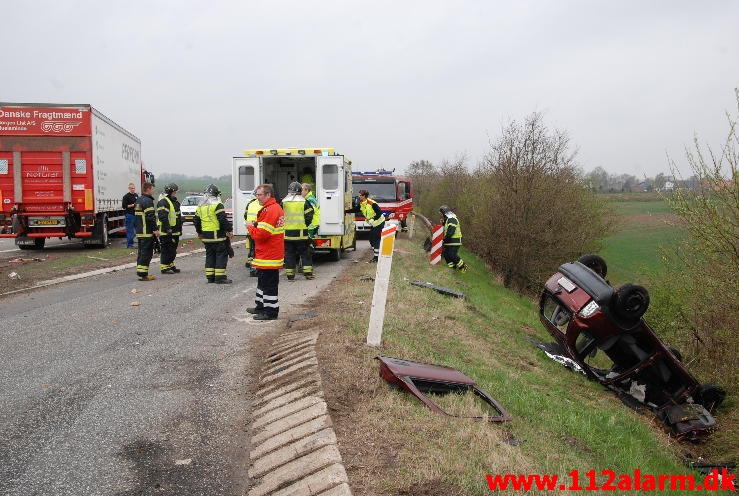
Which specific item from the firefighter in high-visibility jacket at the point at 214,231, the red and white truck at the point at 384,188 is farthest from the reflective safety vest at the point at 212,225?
the red and white truck at the point at 384,188

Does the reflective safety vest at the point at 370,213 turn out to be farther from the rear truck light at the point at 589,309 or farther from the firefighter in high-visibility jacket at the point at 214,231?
the rear truck light at the point at 589,309

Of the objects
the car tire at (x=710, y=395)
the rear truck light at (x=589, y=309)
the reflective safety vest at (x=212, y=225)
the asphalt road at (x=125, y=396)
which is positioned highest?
the reflective safety vest at (x=212, y=225)

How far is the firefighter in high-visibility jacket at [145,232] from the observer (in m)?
11.3

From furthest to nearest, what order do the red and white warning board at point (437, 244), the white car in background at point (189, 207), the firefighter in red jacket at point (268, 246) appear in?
1. the white car in background at point (189, 207)
2. the red and white warning board at point (437, 244)
3. the firefighter in red jacket at point (268, 246)

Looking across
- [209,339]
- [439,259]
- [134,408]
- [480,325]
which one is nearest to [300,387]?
[134,408]

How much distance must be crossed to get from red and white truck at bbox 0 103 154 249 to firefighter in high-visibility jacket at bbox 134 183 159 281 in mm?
6147

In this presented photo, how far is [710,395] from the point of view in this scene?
6984 millimetres

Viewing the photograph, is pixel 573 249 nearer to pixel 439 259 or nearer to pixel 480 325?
pixel 439 259

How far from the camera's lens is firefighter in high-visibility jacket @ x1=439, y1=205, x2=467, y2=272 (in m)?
15.1

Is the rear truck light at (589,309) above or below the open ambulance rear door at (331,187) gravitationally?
below

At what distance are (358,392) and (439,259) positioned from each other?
11.5 metres

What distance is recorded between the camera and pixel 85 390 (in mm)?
5000

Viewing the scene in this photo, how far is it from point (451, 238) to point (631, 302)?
Answer: 9.32 metres

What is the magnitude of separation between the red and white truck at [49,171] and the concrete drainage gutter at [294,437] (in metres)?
13.2
